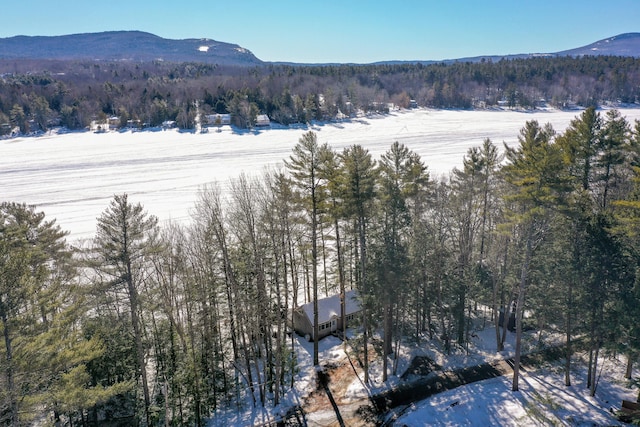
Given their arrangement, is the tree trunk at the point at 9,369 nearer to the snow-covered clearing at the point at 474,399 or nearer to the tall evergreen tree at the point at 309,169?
the snow-covered clearing at the point at 474,399

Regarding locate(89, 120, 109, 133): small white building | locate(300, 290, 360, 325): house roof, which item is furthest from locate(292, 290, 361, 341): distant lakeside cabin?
locate(89, 120, 109, 133): small white building

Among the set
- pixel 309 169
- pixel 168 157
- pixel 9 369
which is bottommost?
pixel 9 369

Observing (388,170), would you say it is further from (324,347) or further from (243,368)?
(243,368)

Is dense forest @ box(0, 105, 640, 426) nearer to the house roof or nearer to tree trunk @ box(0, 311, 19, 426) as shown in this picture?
tree trunk @ box(0, 311, 19, 426)

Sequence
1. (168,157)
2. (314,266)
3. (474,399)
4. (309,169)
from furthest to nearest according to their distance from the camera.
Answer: (168,157), (314,266), (309,169), (474,399)

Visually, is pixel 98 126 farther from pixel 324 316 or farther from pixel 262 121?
pixel 324 316

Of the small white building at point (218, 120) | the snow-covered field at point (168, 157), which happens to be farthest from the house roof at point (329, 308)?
the small white building at point (218, 120)

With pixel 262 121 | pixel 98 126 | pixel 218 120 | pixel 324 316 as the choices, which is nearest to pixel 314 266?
pixel 324 316
